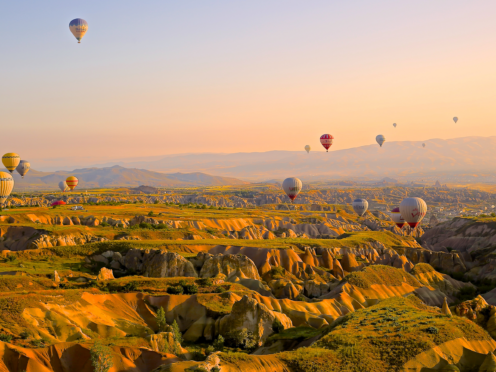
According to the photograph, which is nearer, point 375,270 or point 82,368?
point 82,368

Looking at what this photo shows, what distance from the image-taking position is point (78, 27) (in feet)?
373

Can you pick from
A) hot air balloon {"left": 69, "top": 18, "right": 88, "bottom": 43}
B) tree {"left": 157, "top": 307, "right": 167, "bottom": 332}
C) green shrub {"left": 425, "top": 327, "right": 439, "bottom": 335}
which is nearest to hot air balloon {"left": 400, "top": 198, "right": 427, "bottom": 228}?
green shrub {"left": 425, "top": 327, "right": 439, "bottom": 335}

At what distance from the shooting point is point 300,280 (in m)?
79.6

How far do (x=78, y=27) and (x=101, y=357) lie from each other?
315 feet

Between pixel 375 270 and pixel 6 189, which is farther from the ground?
pixel 6 189

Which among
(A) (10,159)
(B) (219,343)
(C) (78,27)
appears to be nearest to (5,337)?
(B) (219,343)

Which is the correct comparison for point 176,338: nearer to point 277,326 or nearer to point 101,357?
point 277,326

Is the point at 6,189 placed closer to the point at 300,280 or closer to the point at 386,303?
the point at 300,280

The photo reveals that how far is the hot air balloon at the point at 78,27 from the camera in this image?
114 meters

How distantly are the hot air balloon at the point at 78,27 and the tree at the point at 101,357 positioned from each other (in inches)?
3707

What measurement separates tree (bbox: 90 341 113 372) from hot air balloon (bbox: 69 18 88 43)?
9417cm

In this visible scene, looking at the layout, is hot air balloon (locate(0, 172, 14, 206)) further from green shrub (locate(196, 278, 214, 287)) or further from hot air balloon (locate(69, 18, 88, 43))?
green shrub (locate(196, 278, 214, 287))

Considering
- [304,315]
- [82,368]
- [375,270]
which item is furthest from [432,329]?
[375,270]

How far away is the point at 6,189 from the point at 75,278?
205ft
